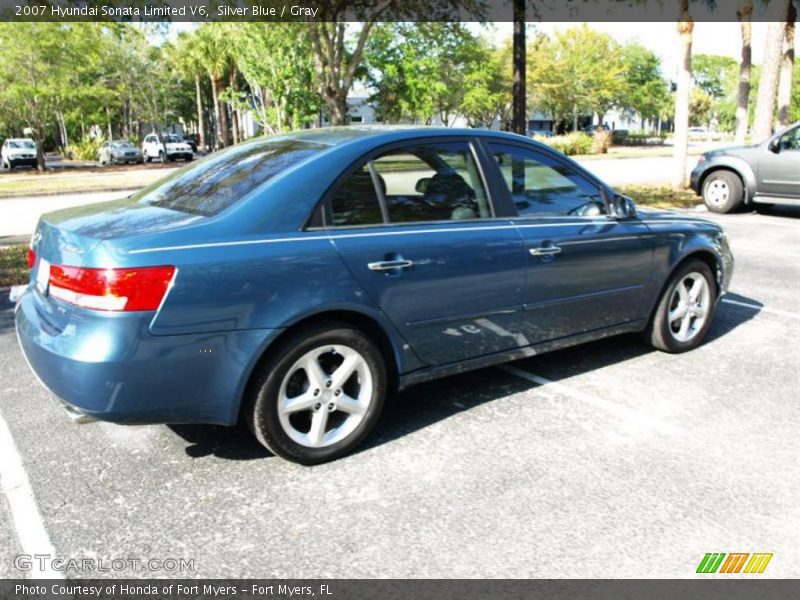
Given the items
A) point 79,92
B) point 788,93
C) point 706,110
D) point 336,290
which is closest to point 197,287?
point 336,290

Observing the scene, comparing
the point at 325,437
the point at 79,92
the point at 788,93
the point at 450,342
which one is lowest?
the point at 325,437

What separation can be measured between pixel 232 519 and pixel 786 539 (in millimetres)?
2318

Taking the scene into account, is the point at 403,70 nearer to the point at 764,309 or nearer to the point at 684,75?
the point at 684,75

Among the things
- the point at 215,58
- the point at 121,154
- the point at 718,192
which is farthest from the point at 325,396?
the point at 121,154

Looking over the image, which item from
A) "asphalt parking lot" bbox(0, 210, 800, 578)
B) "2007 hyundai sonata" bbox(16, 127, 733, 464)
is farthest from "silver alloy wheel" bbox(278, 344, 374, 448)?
"asphalt parking lot" bbox(0, 210, 800, 578)

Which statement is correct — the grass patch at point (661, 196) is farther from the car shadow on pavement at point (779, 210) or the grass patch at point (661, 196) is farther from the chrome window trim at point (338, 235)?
the chrome window trim at point (338, 235)

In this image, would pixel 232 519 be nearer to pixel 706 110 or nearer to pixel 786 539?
pixel 786 539

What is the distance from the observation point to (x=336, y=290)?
3.23m

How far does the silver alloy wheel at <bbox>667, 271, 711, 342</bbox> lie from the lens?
5.00 meters

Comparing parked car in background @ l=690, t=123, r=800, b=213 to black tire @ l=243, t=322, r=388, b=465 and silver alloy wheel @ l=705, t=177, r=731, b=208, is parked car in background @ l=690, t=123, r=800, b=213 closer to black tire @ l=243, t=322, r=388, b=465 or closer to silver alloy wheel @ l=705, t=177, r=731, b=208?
silver alloy wheel @ l=705, t=177, r=731, b=208

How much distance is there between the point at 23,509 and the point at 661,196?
14.6m

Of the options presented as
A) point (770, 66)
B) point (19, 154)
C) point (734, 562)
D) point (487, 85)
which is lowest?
point (734, 562)

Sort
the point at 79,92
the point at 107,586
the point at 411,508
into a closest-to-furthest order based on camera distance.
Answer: the point at 107,586, the point at 411,508, the point at 79,92

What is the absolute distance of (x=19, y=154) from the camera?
124ft
